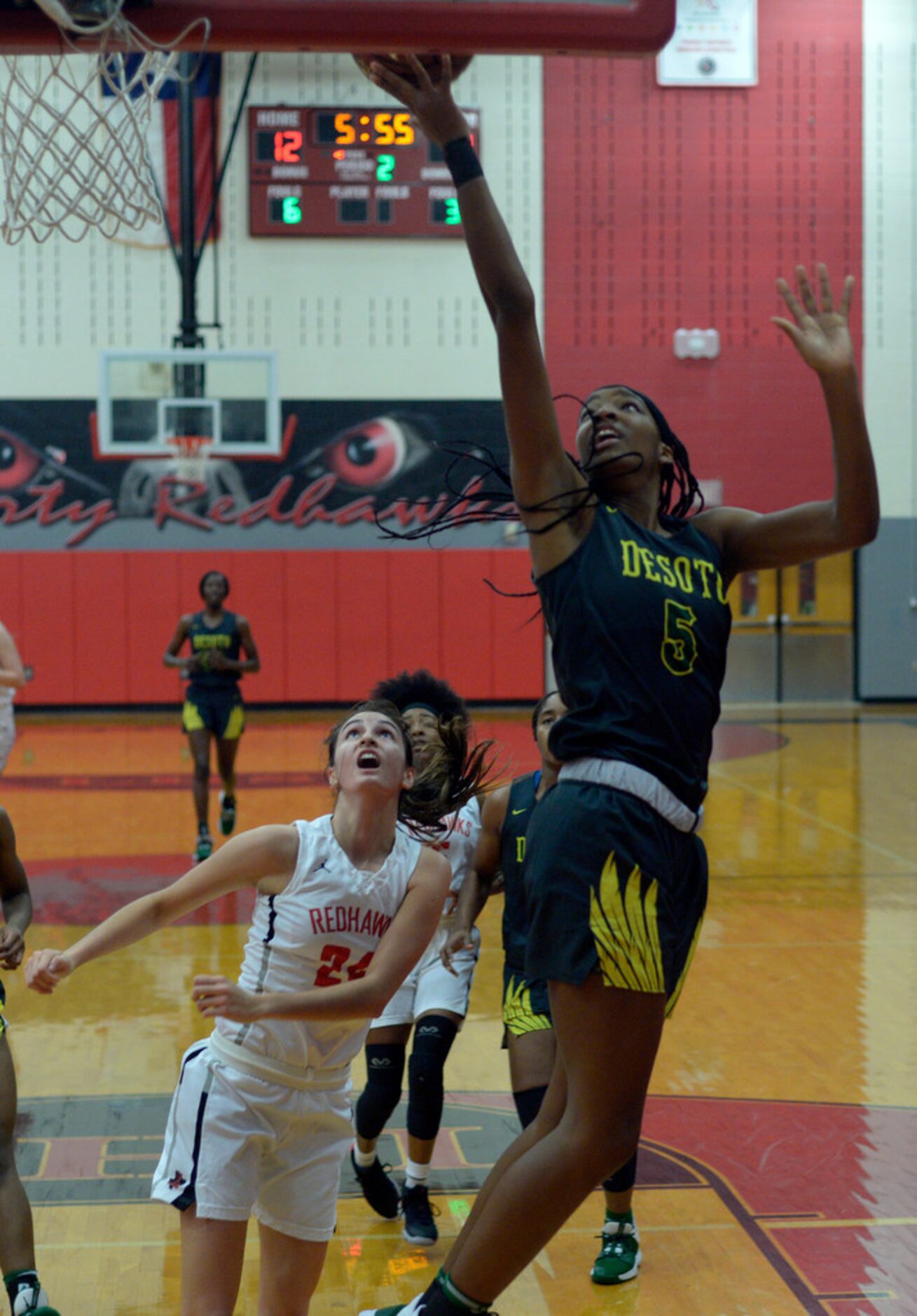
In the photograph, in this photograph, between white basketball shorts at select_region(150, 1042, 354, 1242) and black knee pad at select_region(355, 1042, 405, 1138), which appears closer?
white basketball shorts at select_region(150, 1042, 354, 1242)

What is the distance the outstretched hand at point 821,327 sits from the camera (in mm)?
2564

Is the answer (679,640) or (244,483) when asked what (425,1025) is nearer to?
(679,640)

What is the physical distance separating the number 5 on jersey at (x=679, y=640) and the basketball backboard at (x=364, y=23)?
197 centimetres

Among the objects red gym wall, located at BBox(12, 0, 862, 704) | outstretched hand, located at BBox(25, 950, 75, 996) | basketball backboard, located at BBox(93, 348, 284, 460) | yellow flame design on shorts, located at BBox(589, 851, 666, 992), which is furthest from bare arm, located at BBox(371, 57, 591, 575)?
red gym wall, located at BBox(12, 0, 862, 704)

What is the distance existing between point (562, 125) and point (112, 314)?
613cm

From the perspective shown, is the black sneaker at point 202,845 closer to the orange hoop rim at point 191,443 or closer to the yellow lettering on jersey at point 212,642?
the yellow lettering on jersey at point 212,642

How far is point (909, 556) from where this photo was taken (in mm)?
18812

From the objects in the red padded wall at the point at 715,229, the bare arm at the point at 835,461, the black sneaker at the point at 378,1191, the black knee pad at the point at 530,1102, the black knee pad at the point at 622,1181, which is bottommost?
the black sneaker at the point at 378,1191

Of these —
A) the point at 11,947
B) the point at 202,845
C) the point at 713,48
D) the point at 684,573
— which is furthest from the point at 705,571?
the point at 713,48

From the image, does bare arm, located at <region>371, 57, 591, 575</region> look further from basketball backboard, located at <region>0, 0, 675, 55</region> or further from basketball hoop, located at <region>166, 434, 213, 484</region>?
basketball hoop, located at <region>166, 434, 213, 484</region>

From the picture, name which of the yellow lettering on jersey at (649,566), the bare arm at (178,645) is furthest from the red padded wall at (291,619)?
the yellow lettering on jersey at (649,566)

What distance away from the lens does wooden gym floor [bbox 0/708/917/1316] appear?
3.55 metres

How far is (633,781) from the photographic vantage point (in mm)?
2535

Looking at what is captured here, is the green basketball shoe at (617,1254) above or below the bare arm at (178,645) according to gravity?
below
